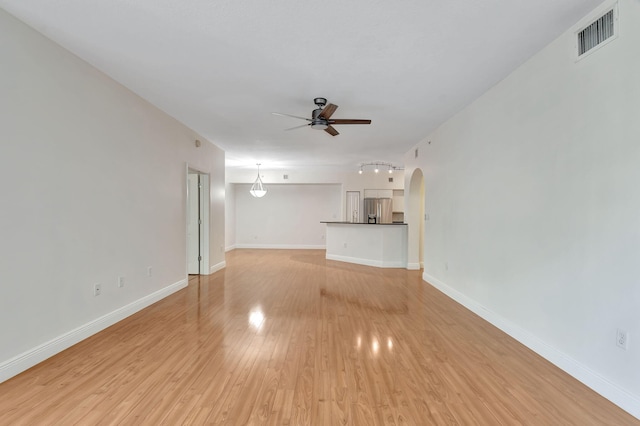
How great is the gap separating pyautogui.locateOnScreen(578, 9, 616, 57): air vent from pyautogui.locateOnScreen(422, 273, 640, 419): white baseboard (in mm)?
2356

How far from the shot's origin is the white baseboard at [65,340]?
2312 millimetres

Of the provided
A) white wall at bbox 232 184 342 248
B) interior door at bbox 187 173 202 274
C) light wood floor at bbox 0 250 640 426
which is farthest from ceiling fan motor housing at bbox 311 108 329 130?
white wall at bbox 232 184 342 248

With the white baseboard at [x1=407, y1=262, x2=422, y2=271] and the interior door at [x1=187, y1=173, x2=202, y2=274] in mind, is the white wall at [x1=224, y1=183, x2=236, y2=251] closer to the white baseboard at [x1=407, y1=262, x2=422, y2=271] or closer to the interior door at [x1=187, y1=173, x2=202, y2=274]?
the interior door at [x1=187, y1=173, x2=202, y2=274]

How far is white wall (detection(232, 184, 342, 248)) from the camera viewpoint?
1096 cm

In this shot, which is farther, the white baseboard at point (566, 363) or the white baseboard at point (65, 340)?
the white baseboard at point (65, 340)

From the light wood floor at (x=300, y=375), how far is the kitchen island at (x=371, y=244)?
3.25 m

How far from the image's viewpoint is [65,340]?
2.80m

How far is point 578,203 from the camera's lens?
7.89 feet

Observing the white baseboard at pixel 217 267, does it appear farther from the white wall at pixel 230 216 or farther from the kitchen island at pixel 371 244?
the white wall at pixel 230 216

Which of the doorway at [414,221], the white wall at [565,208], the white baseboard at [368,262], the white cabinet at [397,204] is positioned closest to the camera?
the white wall at [565,208]

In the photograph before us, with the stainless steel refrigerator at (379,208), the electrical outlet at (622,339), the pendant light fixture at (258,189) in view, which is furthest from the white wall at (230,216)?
the electrical outlet at (622,339)

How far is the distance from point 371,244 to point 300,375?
216 inches

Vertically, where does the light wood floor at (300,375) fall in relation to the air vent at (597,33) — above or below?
below

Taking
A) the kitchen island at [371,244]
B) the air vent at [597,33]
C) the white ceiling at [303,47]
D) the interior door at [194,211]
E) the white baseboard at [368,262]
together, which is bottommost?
the white baseboard at [368,262]
